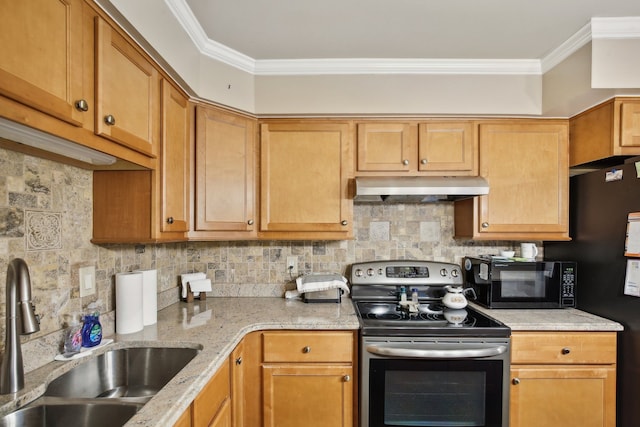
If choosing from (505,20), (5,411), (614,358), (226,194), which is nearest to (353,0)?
(505,20)

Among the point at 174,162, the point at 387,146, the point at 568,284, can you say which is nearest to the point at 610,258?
the point at 568,284

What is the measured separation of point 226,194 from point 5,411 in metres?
1.25

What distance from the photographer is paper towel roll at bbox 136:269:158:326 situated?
1.63 meters

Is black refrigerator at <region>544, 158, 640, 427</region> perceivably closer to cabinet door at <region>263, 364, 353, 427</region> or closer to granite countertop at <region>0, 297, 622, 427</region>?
granite countertop at <region>0, 297, 622, 427</region>

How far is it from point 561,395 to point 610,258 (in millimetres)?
772

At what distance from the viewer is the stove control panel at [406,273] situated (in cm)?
223

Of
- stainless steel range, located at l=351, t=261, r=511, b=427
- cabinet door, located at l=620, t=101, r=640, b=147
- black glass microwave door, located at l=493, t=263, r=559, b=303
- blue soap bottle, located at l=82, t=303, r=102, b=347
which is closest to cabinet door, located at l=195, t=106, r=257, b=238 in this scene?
blue soap bottle, located at l=82, t=303, r=102, b=347

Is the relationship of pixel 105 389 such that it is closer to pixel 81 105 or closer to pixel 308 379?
pixel 308 379

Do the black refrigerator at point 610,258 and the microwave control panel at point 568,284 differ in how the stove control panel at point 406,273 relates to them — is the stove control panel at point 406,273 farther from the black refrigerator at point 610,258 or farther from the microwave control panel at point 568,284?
the black refrigerator at point 610,258

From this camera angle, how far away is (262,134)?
6.67 ft

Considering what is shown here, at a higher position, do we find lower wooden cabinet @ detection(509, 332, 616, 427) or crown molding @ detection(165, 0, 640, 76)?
crown molding @ detection(165, 0, 640, 76)

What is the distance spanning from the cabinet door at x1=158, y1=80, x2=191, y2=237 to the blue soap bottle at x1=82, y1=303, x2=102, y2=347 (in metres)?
0.42

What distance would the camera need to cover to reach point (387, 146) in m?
2.03

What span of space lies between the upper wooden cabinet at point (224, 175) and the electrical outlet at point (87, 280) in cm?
50
